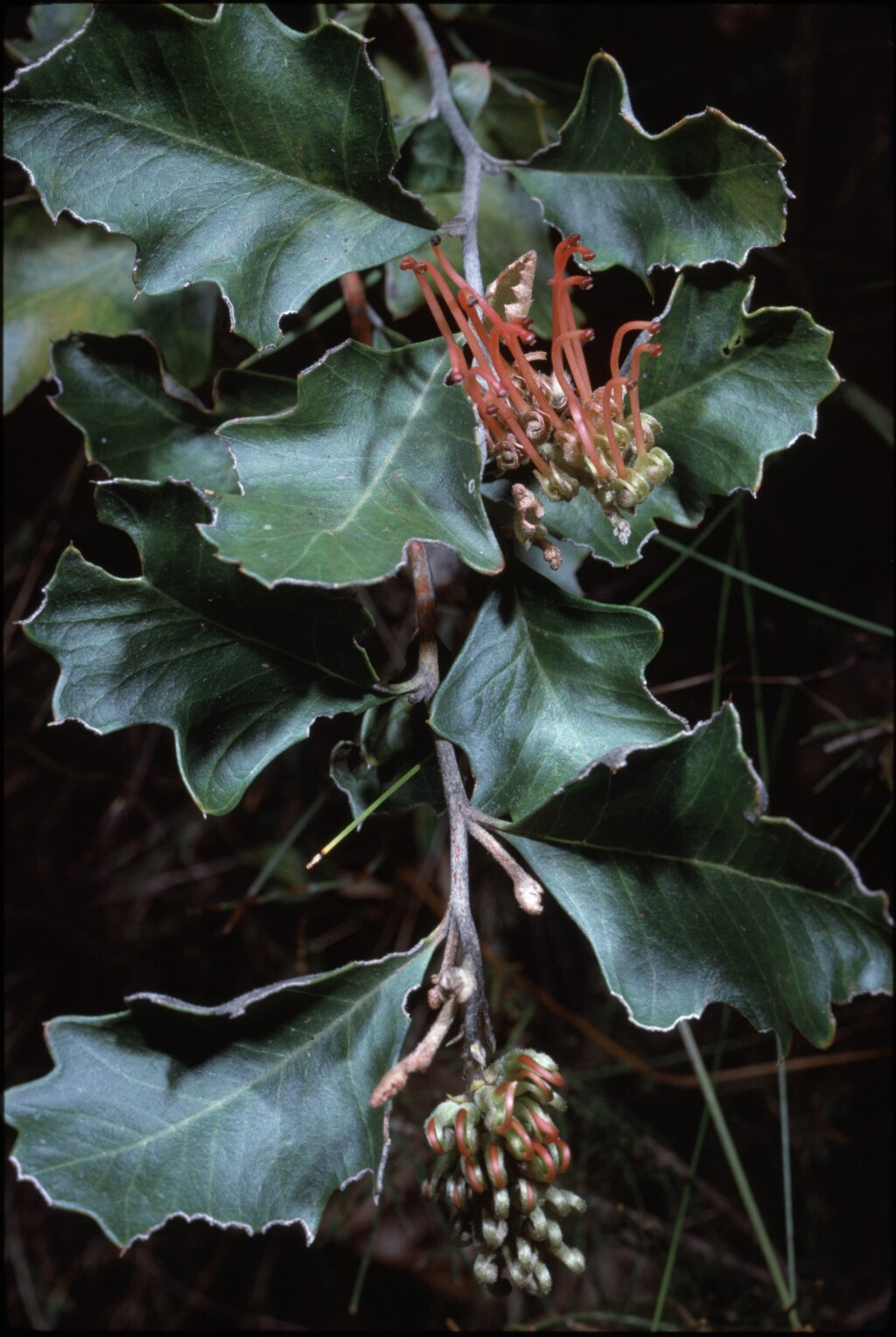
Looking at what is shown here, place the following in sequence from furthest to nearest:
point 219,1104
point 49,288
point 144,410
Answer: point 49,288 < point 144,410 < point 219,1104

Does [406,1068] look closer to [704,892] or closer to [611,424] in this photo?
[704,892]

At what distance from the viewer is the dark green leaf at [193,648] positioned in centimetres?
64

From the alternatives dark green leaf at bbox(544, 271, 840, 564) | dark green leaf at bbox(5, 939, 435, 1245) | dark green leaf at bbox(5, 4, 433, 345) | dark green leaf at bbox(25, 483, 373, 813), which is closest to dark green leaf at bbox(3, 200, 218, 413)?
dark green leaf at bbox(5, 4, 433, 345)

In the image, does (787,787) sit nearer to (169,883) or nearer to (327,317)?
(327,317)

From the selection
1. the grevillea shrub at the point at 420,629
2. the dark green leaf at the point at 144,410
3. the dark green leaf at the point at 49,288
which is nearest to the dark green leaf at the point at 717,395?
the grevillea shrub at the point at 420,629

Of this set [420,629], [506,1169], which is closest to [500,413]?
[420,629]

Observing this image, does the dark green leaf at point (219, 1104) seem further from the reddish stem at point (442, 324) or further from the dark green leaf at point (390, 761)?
the reddish stem at point (442, 324)

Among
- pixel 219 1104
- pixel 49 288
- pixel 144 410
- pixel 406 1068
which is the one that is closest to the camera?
pixel 406 1068

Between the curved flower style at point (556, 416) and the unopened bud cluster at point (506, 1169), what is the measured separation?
33 centimetres

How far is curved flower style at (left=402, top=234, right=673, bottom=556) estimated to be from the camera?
610 mm

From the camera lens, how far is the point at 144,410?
0.83 metres

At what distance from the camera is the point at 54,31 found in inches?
37.2

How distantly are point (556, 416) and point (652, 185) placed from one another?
250 mm

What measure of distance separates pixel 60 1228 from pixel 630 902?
140 cm
